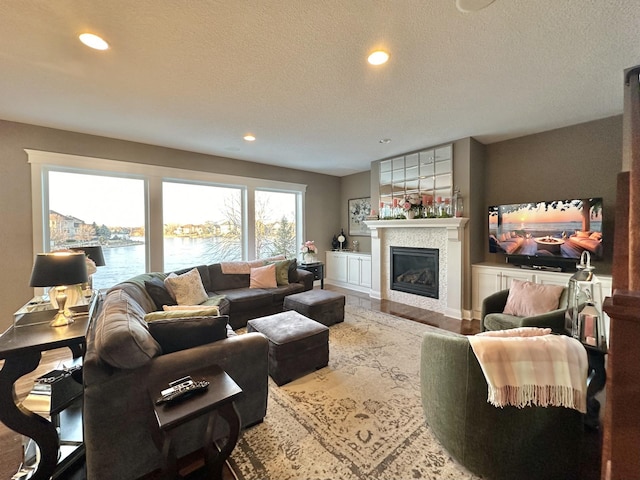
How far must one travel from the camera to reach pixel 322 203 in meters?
6.39

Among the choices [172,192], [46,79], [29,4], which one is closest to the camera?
[29,4]

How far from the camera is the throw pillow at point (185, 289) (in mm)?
3289

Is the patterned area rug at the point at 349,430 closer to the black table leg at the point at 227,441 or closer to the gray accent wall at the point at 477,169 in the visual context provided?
the black table leg at the point at 227,441

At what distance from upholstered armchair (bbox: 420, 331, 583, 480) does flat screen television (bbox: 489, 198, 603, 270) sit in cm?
272

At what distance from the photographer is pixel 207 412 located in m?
1.21

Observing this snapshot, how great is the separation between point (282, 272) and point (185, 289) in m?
1.52

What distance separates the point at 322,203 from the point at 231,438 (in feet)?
17.8

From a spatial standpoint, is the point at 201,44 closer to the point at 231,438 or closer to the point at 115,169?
the point at 231,438

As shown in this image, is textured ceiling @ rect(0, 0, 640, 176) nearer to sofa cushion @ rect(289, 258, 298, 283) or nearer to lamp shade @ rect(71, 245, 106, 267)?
lamp shade @ rect(71, 245, 106, 267)

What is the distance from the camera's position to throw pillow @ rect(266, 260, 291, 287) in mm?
4359

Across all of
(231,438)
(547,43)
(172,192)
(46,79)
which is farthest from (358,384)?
(172,192)

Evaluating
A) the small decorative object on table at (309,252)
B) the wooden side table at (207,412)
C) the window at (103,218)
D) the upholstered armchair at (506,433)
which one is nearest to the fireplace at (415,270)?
the small decorative object on table at (309,252)

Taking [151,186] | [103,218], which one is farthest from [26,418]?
[151,186]

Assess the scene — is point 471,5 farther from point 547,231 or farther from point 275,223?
point 275,223
